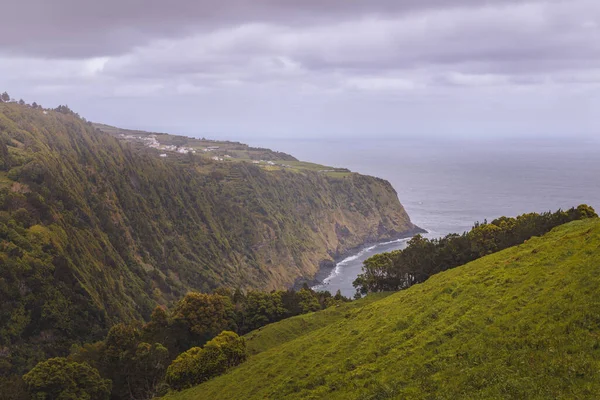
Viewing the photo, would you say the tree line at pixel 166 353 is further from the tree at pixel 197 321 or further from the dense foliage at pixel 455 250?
the dense foliage at pixel 455 250

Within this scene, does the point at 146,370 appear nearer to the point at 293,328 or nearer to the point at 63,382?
the point at 63,382

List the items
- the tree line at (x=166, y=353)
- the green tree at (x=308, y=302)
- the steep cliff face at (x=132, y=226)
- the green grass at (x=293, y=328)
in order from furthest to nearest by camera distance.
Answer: the steep cliff face at (x=132, y=226), the green tree at (x=308, y=302), the green grass at (x=293, y=328), the tree line at (x=166, y=353)

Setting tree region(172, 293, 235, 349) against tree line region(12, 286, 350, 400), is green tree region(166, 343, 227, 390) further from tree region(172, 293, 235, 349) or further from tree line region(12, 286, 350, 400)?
tree region(172, 293, 235, 349)

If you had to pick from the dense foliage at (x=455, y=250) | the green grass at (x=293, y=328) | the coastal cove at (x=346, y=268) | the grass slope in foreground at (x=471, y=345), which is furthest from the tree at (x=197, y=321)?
the coastal cove at (x=346, y=268)

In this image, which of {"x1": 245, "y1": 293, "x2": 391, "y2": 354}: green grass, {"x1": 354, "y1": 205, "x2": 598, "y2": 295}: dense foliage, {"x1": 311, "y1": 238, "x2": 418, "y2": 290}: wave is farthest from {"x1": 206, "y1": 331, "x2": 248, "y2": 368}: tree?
{"x1": 311, "y1": 238, "x2": 418, "y2": 290}: wave

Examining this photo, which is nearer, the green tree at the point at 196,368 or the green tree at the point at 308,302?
the green tree at the point at 196,368
